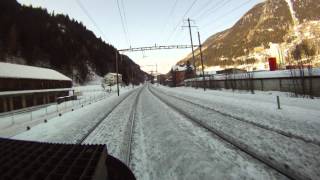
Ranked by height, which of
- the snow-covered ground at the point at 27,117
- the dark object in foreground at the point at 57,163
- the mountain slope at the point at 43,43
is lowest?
the snow-covered ground at the point at 27,117

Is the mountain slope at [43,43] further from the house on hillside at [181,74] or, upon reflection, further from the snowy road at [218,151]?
the snowy road at [218,151]

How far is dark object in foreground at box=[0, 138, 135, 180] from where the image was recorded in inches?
147

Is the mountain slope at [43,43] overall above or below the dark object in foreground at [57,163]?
above

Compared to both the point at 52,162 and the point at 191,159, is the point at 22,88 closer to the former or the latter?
the point at 191,159

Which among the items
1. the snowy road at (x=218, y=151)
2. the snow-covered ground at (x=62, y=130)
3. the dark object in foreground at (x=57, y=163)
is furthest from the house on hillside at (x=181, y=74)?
the dark object in foreground at (x=57, y=163)

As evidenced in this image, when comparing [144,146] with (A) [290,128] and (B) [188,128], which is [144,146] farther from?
(A) [290,128]

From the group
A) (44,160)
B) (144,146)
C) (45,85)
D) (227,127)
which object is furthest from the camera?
(45,85)

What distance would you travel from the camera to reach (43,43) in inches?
4090

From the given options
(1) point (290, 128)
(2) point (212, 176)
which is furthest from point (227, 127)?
(2) point (212, 176)

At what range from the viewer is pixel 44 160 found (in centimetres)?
458

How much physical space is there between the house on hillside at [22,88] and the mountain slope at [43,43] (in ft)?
149

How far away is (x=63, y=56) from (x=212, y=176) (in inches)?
4610

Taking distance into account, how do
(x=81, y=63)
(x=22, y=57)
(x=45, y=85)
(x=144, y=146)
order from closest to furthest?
(x=144, y=146) < (x=45, y=85) < (x=22, y=57) < (x=81, y=63)

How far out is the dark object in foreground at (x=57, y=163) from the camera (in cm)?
373
